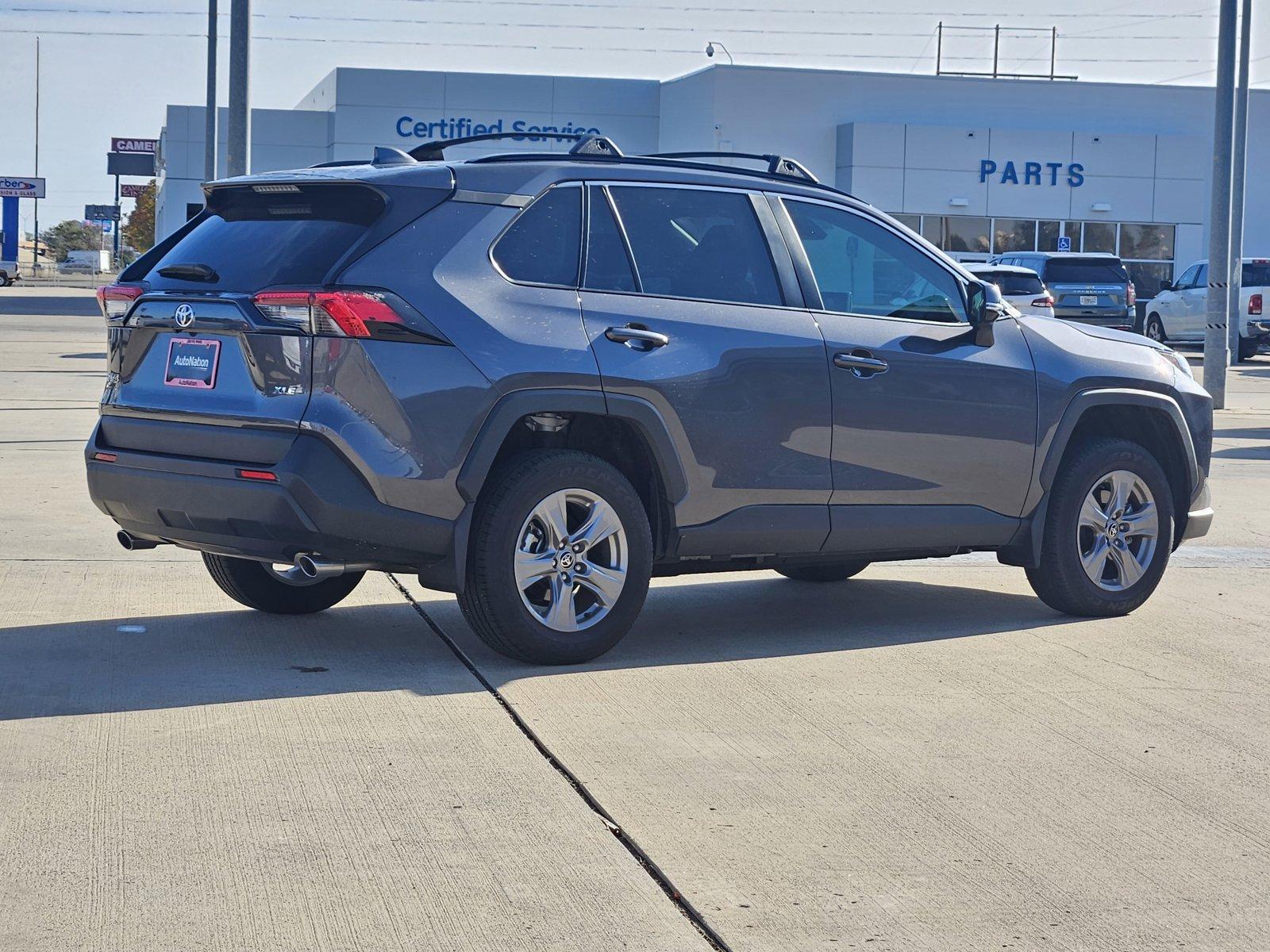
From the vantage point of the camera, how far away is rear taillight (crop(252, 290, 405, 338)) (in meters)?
5.91

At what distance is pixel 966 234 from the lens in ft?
154

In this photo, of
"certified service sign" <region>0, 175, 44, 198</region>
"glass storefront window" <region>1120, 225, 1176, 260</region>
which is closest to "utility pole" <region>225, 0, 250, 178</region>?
"glass storefront window" <region>1120, 225, 1176, 260</region>

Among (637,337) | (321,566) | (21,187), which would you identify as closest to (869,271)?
(637,337)

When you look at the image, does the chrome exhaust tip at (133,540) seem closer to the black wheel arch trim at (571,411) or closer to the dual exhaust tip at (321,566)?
the dual exhaust tip at (321,566)

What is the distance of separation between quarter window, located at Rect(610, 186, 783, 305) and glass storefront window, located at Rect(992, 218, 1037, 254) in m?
41.6

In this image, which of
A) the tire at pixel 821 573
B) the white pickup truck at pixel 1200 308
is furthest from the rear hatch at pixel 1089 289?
the tire at pixel 821 573

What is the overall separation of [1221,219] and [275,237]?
58.3 ft

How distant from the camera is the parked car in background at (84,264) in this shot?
112 metres

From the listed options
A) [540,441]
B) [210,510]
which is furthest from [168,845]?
[540,441]

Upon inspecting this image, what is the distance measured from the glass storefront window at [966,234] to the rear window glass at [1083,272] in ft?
54.9

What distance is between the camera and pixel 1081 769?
5277mm

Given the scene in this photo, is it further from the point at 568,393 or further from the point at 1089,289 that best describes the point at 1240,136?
the point at 568,393

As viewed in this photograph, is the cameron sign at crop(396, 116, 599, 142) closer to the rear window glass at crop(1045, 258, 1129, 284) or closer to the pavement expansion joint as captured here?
the rear window glass at crop(1045, 258, 1129, 284)

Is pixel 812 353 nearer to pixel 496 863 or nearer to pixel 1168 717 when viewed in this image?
pixel 1168 717
